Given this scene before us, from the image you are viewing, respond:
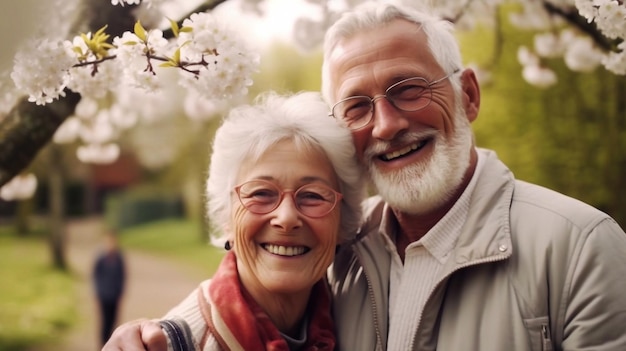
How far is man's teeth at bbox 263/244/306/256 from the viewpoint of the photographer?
243 centimetres

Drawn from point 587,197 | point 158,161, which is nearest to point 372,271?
point 587,197

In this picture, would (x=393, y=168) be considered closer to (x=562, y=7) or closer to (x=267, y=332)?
(x=267, y=332)

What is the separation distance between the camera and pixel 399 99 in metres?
2.59

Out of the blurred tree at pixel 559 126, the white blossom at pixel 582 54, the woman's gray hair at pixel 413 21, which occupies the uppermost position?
the blurred tree at pixel 559 126

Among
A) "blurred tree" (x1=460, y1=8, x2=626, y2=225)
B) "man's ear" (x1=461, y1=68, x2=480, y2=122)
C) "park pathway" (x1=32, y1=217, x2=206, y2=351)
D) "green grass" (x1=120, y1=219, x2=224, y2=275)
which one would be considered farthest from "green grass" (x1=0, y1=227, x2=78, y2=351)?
"man's ear" (x1=461, y1=68, x2=480, y2=122)

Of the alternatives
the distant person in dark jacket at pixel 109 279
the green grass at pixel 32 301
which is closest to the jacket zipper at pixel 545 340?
the distant person in dark jacket at pixel 109 279

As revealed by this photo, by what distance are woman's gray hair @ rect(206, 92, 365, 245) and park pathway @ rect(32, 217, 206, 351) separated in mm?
10647

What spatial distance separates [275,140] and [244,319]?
0.68 m

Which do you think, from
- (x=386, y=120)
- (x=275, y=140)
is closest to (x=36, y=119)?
(x=275, y=140)

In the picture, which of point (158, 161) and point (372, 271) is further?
point (158, 161)

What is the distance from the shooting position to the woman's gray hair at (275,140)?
251 centimetres

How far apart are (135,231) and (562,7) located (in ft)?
93.3

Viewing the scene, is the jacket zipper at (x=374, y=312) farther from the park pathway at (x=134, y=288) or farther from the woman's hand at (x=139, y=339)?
the park pathway at (x=134, y=288)

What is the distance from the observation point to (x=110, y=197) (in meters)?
33.5
